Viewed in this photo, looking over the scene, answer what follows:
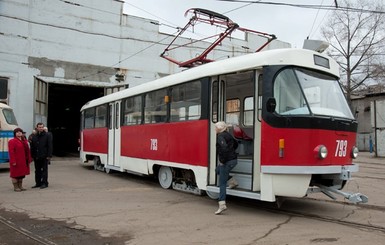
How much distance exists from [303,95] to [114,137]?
826 cm

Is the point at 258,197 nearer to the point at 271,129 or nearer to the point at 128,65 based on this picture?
the point at 271,129

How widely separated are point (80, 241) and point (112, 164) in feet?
27.1

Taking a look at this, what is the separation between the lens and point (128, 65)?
83.8 ft

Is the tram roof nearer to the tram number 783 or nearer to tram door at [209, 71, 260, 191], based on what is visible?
tram door at [209, 71, 260, 191]

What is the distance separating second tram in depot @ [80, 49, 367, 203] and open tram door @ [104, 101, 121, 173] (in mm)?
1937

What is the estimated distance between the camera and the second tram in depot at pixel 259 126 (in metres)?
6.96

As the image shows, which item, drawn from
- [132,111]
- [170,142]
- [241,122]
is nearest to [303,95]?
[241,122]

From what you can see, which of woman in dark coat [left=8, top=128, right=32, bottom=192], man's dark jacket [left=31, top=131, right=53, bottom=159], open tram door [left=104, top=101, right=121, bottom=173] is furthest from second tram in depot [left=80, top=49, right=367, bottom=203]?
→ woman in dark coat [left=8, top=128, right=32, bottom=192]

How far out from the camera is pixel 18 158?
34.9ft

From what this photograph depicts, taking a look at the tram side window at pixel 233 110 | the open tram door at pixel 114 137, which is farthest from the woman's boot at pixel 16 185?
the tram side window at pixel 233 110

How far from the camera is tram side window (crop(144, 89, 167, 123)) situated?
10.3 metres

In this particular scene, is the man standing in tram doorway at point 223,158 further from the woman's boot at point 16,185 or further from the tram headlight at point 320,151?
the woman's boot at point 16,185

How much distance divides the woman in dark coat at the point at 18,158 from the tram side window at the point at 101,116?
169 inches

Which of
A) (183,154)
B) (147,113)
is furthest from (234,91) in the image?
(147,113)
